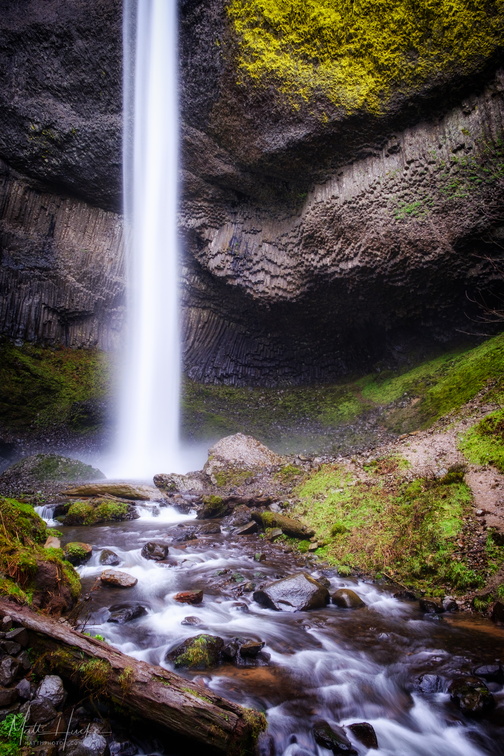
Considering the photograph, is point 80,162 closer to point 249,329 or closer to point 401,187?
point 249,329

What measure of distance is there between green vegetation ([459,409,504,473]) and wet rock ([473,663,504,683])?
9.21ft

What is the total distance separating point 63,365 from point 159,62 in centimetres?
1222

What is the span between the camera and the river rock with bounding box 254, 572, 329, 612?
4.08 metres

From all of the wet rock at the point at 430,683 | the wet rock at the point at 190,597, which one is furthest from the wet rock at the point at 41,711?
the wet rock at the point at 430,683

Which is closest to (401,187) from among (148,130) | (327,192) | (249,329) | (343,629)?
(327,192)

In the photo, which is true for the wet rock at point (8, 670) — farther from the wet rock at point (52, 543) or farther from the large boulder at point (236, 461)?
the large boulder at point (236, 461)

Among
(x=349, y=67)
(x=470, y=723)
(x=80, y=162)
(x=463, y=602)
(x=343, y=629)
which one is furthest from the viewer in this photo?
(x=80, y=162)

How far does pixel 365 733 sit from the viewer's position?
2.46 metres

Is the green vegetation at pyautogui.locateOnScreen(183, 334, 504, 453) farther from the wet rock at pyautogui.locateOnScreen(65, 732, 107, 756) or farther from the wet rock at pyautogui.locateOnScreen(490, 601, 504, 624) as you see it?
the wet rock at pyautogui.locateOnScreen(65, 732, 107, 756)

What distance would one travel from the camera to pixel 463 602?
12.9 feet

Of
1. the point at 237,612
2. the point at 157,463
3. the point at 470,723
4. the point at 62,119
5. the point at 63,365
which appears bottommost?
the point at 157,463

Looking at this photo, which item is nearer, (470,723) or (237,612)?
(470,723)

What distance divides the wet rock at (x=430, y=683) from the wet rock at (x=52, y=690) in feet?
8.04

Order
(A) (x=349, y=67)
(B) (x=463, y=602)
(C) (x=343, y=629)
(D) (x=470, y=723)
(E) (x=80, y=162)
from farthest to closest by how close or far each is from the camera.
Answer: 1. (E) (x=80, y=162)
2. (A) (x=349, y=67)
3. (B) (x=463, y=602)
4. (C) (x=343, y=629)
5. (D) (x=470, y=723)
